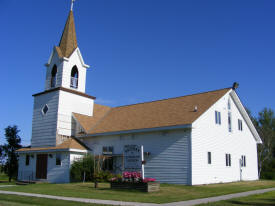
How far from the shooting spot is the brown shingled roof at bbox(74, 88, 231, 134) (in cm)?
2359

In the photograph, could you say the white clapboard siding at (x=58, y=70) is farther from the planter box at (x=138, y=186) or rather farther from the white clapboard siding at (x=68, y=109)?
the planter box at (x=138, y=186)

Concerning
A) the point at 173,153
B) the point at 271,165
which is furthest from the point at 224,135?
the point at 271,165

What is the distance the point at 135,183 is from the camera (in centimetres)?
1783

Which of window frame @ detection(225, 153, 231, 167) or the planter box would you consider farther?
window frame @ detection(225, 153, 231, 167)

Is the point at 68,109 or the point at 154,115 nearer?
the point at 154,115

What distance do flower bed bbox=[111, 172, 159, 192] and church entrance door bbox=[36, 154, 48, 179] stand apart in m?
11.4

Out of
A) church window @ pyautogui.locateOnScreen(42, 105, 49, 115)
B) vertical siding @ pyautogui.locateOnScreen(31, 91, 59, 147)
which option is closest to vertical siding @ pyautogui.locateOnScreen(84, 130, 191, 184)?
vertical siding @ pyautogui.locateOnScreen(31, 91, 59, 147)

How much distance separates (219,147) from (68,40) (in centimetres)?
1915

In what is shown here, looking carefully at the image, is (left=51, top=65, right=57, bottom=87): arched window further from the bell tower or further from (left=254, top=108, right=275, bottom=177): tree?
(left=254, top=108, right=275, bottom=177): tree

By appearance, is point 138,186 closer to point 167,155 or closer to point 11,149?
point 167,155

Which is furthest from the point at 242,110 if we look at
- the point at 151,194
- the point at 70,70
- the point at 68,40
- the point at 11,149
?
the point at 11,149

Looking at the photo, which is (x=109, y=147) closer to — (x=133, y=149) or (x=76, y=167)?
(x=76, y=167)

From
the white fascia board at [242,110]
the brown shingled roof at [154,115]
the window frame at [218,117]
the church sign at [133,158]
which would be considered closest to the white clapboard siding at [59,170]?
the brown shingled roof at [154,115]

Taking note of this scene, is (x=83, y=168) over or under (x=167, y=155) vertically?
under
